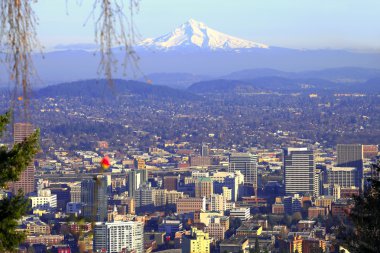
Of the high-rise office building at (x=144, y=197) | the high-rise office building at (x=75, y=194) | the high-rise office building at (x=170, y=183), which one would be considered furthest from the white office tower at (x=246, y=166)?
the high-rise office building at (x=75, y=194)

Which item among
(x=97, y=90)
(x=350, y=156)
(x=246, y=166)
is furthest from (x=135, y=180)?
(x=97, y=90)

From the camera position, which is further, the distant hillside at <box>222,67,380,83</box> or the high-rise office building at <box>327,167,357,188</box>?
the distant hillside at <box>222,67,380,83</box>

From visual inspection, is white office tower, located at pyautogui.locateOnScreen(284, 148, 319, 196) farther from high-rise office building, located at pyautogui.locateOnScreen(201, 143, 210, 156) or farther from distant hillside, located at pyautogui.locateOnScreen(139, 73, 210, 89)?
distant hillside, located at pyautogui.locateOnScreen(139, 73, 210, 89)

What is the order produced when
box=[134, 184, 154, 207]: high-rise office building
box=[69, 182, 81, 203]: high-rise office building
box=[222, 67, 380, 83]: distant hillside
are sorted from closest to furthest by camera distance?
box=[69, 182, 81, 203]: high-rise office building
box=[134, 184, 154, 207]: high-rise office building
box=[222, 67, 380, 83]: distant hillside

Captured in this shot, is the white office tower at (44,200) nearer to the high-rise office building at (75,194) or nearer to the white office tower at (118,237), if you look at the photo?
the high-rise office building at (75,194)

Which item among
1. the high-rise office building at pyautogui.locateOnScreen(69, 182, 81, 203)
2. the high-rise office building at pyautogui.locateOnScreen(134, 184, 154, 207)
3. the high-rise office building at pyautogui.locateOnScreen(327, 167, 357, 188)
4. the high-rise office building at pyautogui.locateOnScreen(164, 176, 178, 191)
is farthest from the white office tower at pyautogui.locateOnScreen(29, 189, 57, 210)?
the high-rise office building at pyautogui.locateOnScreen(327, 167, 357, 188)

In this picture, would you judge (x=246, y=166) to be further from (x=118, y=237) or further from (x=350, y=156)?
(x=118, y=237)
